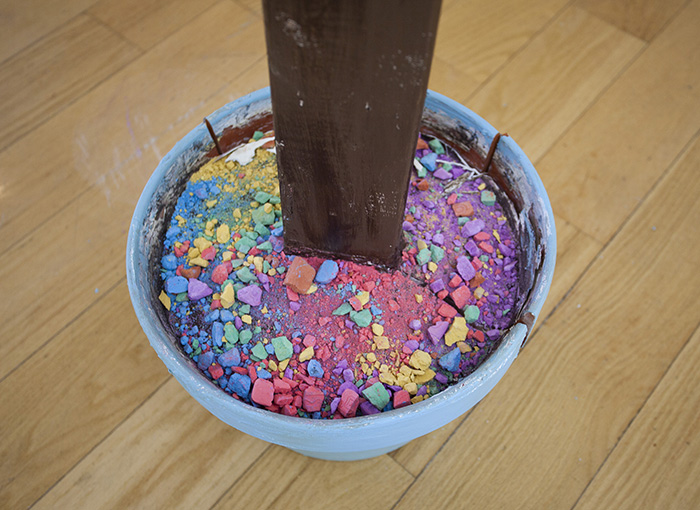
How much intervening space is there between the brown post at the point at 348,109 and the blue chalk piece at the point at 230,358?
6.1 inches

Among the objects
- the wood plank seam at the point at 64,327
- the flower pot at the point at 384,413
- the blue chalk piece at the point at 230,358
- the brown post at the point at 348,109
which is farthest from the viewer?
the wood plank seam at the point at 64,327

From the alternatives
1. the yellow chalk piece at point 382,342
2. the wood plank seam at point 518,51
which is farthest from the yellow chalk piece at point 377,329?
the wood plank seam at point 518,51

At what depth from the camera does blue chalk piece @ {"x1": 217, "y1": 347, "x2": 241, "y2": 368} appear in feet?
2.21

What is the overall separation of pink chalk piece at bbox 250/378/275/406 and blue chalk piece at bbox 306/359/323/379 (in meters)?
0.05

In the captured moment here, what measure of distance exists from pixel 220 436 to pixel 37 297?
40 centimetres

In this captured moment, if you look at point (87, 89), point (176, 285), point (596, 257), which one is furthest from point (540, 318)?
point (87, 89)

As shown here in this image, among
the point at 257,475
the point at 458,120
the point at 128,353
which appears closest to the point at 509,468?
the point at 257,475

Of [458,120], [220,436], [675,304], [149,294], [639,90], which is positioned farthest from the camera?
[639,90]

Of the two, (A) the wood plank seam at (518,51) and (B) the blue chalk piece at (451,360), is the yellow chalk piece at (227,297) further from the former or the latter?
(A) the wood plank seam at (518,51)

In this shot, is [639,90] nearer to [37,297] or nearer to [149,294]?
[149,294]

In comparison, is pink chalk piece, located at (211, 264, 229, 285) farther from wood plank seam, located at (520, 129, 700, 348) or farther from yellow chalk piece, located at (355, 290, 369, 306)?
wood plank seam, located at (520, 129, 700, 348)

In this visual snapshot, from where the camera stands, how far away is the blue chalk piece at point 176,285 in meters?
0.71

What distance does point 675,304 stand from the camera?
3.26 feet

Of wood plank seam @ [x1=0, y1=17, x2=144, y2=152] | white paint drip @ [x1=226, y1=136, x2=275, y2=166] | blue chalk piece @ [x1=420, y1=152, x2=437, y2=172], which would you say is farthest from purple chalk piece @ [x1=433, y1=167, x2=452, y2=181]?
wood plank seam @ [x1=0, y1=17, x2=144, y2=152]
